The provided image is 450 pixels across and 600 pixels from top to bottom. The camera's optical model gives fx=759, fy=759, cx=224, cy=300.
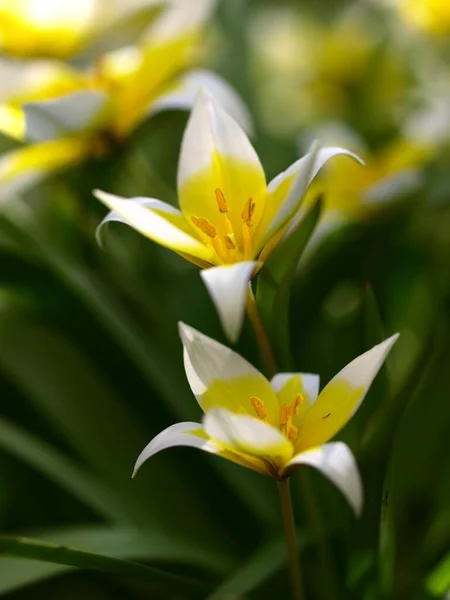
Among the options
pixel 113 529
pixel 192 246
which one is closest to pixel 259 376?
pixel 192 246

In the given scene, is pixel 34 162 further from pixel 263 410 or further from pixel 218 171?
pixel 263 410

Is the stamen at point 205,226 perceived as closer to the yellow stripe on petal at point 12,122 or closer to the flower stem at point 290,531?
the flower stem at point 290,531

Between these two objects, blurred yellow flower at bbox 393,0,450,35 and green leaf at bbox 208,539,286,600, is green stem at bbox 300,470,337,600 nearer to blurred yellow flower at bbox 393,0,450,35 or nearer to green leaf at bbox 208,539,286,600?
green leaf at bbox 208,539,286,600

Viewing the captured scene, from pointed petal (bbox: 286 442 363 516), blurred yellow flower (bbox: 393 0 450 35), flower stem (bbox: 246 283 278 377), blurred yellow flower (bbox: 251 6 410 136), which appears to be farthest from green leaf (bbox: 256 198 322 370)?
blurred yellow flower (bbox: 251 6 410 136)

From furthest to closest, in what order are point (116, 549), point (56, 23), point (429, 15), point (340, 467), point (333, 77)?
point (333, 77) → point (429, 15) → point (56, 23) → point (116, 549) → point (340, 467)

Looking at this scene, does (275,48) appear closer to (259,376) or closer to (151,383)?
(151,383)

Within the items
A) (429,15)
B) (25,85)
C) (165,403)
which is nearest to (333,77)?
(429,15)
